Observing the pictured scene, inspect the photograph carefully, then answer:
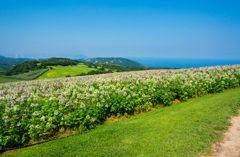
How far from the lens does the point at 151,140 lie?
488 cm

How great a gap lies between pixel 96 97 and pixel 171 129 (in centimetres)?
444

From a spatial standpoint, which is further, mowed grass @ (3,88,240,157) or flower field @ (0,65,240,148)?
flower field @ (0,65,240,148)

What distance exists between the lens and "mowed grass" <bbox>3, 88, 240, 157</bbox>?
434 centimetres

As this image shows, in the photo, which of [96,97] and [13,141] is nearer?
[13,141]

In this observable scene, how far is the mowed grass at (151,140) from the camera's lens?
4340mm

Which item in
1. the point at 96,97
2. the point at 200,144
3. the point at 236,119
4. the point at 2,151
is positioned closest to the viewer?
the point at 200,144

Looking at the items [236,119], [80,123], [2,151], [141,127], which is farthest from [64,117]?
[236,119]

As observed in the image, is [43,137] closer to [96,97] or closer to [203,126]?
[96,97]

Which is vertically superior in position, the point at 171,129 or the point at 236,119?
the point at 236,119

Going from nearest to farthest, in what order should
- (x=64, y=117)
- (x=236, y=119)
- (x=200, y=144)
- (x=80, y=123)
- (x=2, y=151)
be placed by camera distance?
(x=200, y=144), (x=2, y=151), (x=236, y=119), (x=64, y=117), (x=80, y=123)

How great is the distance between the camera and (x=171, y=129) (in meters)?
5.46

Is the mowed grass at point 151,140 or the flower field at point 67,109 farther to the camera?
the flower field at point 67,109

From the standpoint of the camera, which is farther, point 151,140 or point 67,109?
point 67,109

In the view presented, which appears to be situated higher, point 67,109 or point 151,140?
point 67,109
